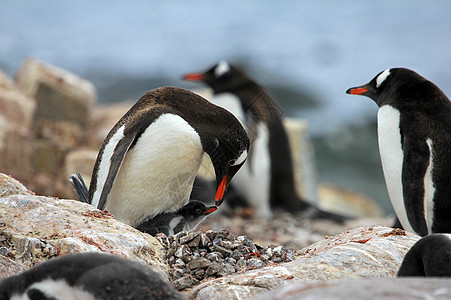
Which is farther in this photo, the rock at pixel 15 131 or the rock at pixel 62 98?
the rock at pixel 62 98

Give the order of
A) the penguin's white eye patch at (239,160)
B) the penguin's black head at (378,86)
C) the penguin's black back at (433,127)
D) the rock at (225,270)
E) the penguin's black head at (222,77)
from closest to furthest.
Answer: the rock at (225,270), the penguin's white eye patch at (239,160), the penguin's black back at (433,127), the penguin's black head at (378,86), the penguin's black head at (222,77)

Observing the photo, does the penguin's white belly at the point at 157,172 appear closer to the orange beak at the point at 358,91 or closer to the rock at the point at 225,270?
the rock at the point at 225,270

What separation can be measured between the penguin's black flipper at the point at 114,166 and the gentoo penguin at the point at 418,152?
6.09 ft

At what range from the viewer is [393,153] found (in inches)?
173

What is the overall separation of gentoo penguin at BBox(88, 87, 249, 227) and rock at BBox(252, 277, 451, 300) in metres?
2.01

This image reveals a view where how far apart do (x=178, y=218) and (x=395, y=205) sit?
162 cm

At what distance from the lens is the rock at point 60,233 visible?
2857 millimetres

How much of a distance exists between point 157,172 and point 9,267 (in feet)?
4.56

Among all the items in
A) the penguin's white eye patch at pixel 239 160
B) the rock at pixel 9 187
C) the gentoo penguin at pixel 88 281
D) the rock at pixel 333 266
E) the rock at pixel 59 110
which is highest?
the penguin's white eye patch at pixel 239 160

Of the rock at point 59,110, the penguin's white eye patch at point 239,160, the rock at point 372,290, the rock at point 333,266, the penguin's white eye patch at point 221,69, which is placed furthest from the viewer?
the rock at point 59,110

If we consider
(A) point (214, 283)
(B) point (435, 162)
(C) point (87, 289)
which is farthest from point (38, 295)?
(B) point (435, 162)

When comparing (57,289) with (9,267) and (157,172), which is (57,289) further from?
(157,172)

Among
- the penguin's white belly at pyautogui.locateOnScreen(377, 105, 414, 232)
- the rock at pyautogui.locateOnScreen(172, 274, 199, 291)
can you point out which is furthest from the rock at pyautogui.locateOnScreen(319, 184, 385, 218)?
the rock at pyautogui.locateOnScreen(172, 274, 199, 291)

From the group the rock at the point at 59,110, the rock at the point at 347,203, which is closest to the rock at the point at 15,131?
the rock at the point at 59,110
